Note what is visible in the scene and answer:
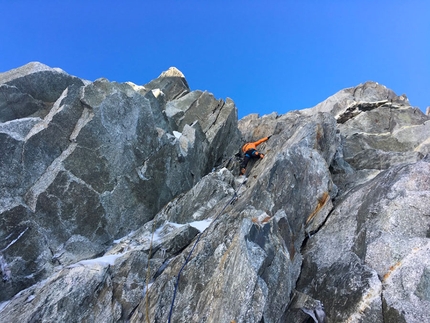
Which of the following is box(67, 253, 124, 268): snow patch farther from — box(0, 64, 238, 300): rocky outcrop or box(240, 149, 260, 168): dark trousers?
box(240, 149, 260, 168): dark trousers

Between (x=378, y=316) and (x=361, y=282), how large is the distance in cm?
113

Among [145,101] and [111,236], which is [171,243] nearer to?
[111,236]

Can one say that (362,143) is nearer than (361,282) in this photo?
No

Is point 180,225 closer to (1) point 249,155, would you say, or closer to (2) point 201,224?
(2) point 201,224

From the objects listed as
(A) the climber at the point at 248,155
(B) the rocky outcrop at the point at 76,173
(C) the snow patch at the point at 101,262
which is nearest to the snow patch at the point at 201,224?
(B) the rocky outcrop at the point at 76,173

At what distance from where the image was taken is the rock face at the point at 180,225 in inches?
371

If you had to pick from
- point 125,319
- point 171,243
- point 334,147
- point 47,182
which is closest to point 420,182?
point 334,147

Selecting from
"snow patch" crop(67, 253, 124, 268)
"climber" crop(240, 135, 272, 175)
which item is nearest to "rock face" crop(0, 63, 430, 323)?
"snow patch" crop(67, 253, 124, 268)

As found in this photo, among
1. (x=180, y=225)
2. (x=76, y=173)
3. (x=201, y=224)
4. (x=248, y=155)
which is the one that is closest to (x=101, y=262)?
(x=180, y=225)

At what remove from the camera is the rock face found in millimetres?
9422

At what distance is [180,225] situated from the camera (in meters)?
16.1

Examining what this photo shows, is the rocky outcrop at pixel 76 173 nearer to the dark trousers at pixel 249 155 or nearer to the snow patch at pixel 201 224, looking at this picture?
the snow patch at pixel 201 224

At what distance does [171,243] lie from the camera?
534 inches

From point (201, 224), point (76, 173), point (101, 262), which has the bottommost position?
point (101, 262)
